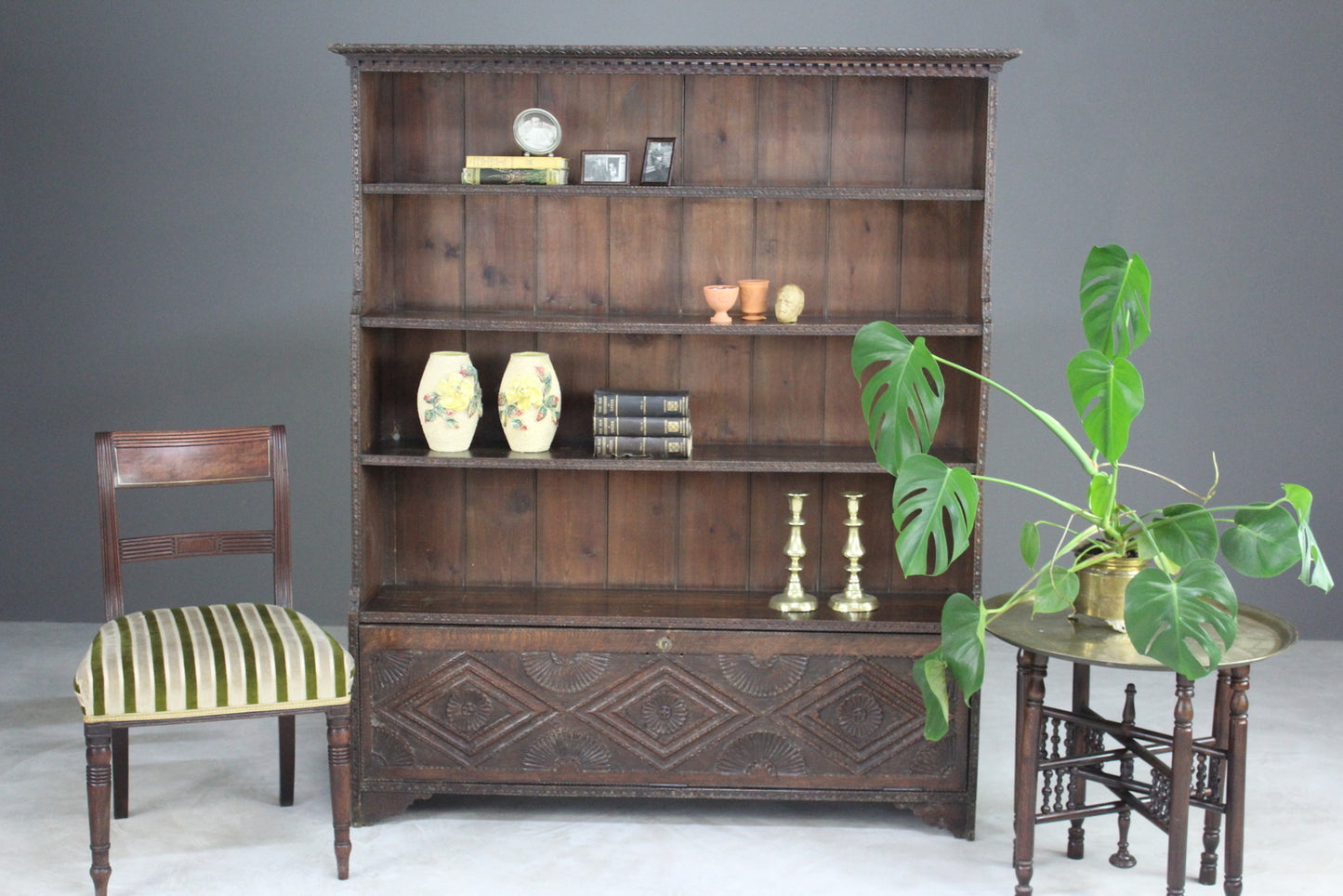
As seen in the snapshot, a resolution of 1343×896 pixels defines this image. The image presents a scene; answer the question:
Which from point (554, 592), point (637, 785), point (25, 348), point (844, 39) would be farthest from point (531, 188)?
point (25, 348)

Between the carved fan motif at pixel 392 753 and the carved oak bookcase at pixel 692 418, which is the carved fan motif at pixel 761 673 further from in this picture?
the carved fan motif at pixel 392 753

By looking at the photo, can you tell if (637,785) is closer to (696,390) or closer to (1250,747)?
(696,390)

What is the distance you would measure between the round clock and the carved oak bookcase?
13cm

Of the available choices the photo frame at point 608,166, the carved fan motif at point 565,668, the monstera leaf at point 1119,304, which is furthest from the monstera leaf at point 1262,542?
the photo frame at point 608,166

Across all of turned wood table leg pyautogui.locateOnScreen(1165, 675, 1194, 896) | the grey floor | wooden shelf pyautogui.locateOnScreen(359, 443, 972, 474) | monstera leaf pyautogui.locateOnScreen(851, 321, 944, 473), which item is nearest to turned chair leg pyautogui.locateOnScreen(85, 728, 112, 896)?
the grey floor

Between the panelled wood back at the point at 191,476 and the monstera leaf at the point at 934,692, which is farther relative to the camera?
the panelled wood back at the point at 191,476

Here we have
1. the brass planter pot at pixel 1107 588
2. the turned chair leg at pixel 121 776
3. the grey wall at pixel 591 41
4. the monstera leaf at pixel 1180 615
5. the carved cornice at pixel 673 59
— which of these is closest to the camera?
the monstera leaf at pixel 1180 615

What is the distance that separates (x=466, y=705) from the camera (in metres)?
3.26

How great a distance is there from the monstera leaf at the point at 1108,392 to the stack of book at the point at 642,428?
40.9 inches

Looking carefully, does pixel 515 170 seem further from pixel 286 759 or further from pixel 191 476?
pixel 286 759

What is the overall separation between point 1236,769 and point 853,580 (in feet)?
3.27

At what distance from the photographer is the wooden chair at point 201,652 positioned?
280cm

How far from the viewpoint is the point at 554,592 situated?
3.52 m

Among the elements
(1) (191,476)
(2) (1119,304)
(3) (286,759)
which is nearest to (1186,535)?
(2) (1119,304)
